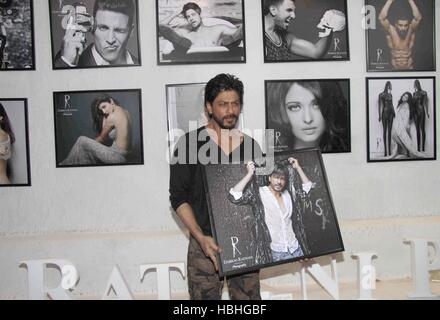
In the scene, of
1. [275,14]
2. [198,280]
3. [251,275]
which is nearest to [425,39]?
[275,14]

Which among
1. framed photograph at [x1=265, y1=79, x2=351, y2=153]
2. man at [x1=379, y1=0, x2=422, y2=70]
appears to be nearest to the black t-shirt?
framed photograph at [x1=265, y1=79, x2=351, y2=153]

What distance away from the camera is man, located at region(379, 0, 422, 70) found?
3.43 meters

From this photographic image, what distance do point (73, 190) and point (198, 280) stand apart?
58.1 inches

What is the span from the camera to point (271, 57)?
335 cm

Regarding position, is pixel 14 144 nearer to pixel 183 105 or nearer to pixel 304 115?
pixel 183 105

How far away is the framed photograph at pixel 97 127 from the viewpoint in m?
3.29

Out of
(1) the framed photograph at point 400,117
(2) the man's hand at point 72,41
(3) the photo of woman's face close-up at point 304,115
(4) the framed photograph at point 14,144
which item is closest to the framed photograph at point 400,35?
(1) the framed photograph at point 400,117

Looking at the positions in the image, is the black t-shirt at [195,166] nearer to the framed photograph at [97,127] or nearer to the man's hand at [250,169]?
the man's hand at [250,169]

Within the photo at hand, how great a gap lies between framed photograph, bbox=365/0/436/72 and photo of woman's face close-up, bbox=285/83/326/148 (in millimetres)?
527

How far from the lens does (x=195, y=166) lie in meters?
2.31

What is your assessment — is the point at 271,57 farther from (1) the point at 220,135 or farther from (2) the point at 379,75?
(1) the point at 220,135

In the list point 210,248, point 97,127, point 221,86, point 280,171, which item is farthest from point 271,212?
point 97,127

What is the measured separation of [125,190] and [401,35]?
246 centimetres

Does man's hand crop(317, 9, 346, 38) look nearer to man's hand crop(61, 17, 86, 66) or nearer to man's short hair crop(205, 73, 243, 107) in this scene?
man's short hair crop(205, 73, 243, 107)
